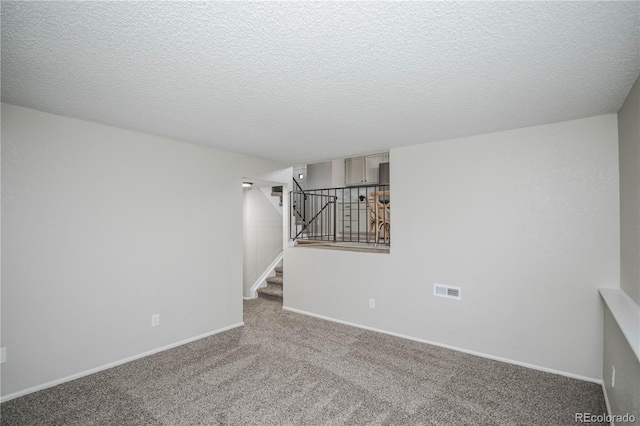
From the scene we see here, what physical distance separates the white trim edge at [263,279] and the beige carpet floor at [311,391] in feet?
7.39

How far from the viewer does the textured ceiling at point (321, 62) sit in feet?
4.59

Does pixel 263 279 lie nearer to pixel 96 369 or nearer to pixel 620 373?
pixel 96 369

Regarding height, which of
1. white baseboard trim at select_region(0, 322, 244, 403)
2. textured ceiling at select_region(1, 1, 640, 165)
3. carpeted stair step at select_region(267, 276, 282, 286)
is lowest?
white baseboard trim at select_region(0, 322, 244, 403)

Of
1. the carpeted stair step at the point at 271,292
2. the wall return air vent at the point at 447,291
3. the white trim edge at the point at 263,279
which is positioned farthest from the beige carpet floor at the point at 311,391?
the white trim edge at the point at 263,279

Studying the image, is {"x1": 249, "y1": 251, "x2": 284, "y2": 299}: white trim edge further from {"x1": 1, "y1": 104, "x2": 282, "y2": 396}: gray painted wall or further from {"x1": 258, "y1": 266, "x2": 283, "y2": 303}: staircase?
{"x1": 1, "y1": 104, "x2": 282, "y2": 396}: gray painted wall

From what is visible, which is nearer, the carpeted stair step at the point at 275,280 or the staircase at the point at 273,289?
the staircase at the point at 273,289

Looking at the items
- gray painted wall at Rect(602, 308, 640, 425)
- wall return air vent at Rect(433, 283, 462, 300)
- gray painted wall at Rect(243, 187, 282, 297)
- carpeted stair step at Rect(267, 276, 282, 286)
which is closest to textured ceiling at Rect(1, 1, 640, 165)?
gray painted wall at Rect(602, 308, 640, 425)

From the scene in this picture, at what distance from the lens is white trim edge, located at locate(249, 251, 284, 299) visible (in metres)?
5.87

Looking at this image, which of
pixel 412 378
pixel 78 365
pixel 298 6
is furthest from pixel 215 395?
pixel 298 6

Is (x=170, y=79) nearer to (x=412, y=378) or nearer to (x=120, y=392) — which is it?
(x=120, y=392)

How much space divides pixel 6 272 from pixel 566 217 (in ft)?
15.8

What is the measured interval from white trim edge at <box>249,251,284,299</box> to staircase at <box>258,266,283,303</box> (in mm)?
74

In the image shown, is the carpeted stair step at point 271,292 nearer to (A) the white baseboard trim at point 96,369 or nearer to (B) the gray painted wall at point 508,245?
(A) the white baseboard trim at point 96,369

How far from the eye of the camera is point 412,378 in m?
2.86
